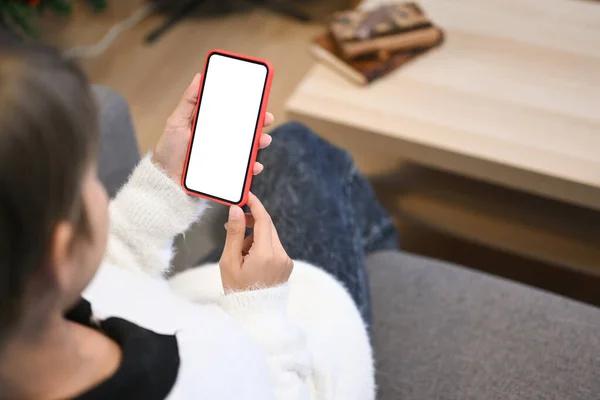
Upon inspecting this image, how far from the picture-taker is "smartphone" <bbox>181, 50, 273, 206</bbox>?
0.61 m

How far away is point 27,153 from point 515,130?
0.91m

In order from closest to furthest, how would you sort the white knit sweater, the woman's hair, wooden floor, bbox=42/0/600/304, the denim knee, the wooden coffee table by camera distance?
the woman's hair, the white knit sweater, the denim knee, the wooden coffee table, wooden floor, bbox=42/0/600/304

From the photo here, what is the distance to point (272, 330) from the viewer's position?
1.97ft

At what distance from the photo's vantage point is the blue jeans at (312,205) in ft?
2.67

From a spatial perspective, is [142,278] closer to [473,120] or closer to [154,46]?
[473,120]

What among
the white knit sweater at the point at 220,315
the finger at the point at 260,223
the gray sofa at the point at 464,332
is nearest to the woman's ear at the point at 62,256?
the white knit sweater at the point at 220,315

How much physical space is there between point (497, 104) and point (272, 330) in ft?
2.29

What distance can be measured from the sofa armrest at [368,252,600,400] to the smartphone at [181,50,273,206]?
35 centimetres

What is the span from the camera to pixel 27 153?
289 mm

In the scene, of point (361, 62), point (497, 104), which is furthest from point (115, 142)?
point (497, 104)

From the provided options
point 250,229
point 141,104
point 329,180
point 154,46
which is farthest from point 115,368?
point 154,46

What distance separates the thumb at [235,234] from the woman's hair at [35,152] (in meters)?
0.27

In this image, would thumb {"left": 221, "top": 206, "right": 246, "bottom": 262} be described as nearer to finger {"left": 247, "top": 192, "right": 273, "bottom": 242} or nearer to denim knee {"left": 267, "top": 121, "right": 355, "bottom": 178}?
finger {"left": 247, "top": 192, "right": 273, "bottom": 242}

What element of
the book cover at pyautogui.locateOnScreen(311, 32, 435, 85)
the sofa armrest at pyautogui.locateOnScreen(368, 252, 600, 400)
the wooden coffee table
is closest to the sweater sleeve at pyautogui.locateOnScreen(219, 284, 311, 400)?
the sofa armrest at pyautogui.locateOnScreen(368, 252, 600, 400)
